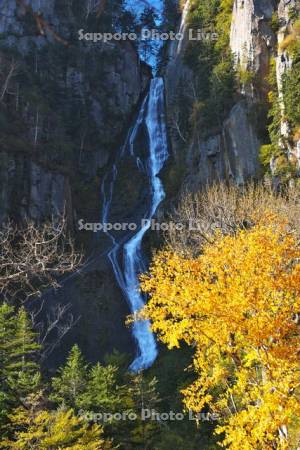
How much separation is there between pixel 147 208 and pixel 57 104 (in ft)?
66.4

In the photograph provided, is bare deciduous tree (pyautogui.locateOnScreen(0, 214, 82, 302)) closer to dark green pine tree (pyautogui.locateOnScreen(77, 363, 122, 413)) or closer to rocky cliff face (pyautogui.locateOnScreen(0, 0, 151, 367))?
dark green pine tree (pyautogui.locateOnScreen(77, 363, 122, 413))

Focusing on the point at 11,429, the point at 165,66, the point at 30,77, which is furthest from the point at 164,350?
the point at 165,66

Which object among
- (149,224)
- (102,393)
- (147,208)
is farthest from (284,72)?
(102,393)

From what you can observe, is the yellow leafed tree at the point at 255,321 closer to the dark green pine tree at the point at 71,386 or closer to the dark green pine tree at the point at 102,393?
the dark green pine tree at the point at 102,393

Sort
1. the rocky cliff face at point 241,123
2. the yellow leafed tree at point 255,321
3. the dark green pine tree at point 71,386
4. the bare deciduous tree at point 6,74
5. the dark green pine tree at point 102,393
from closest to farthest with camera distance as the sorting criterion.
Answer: the yellow leafed tree at point 255,321 < the dark green pine tree at point 102,393 < the dark green pine tree at point 71,386 < the rocky cliff face at point 241,123 < the bare deciduous tree at point 6,74

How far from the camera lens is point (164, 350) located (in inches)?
1201

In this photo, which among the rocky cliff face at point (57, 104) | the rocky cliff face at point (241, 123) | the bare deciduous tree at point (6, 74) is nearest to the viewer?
the rocky cliff face at point (241, 123)

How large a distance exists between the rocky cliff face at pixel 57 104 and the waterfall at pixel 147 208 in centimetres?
248

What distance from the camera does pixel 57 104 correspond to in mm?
55438

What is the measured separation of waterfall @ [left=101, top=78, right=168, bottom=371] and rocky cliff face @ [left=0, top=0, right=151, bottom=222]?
8.14 ft

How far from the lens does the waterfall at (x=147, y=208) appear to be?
33.0 meters

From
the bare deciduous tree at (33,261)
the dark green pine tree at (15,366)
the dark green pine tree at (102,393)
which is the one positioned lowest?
the dark green pine tree at (102,393)

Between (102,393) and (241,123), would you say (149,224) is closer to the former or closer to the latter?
(241,123)

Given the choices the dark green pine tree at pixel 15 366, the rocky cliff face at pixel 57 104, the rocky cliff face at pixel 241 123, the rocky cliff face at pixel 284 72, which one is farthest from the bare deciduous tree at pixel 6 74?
the dark green pine tree at pixel 15 366
